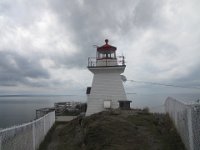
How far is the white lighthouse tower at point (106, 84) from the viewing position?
19922 millimetres

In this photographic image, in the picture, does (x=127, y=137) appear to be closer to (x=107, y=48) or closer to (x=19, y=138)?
(x=19, y=138)

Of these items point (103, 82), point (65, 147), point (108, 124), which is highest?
point (103, 82)

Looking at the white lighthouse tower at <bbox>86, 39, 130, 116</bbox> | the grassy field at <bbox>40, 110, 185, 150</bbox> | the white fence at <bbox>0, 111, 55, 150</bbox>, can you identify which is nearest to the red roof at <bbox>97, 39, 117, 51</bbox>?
the white lighthouse tower at <bbox>86, 39, 130, 116</bbox>

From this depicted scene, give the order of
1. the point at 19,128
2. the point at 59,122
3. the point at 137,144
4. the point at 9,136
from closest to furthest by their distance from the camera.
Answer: the point at 9,136
the point at 19,128
the point at 137,144
the point at 59,122

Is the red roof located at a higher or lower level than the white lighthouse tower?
higher

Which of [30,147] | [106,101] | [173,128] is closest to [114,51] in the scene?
[106,101]

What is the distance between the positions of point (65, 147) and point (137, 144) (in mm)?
3443

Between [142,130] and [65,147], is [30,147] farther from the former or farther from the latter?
[142,130]

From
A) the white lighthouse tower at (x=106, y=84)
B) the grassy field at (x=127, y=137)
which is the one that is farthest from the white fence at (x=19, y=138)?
the white lighthouse tower at (x=106, y=84)

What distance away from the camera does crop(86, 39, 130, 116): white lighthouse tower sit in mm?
19922

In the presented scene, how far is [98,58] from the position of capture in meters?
20.5

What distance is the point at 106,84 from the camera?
20.0m

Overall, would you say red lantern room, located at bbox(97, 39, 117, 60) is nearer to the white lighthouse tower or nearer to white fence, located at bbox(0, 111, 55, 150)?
the white lighthouse tower

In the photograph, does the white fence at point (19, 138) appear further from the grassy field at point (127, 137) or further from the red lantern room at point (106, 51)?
the red lantern room at point (106, 51)
